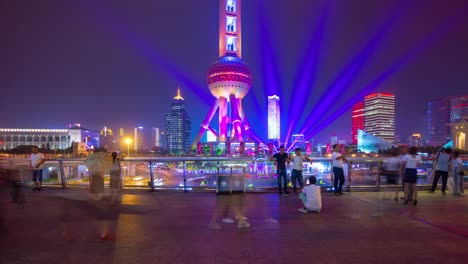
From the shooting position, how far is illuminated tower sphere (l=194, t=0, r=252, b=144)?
107 meters

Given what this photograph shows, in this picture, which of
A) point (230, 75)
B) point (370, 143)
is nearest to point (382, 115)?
point (370, 143)

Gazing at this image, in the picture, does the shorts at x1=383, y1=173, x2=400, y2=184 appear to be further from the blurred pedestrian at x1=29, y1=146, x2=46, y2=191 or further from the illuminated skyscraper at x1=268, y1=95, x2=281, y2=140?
the illuminated skyscraper at x1=268, y1=95, x2=281, y2=140

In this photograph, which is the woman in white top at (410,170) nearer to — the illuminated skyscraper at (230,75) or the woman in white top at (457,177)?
the woman in white top at (457,177)

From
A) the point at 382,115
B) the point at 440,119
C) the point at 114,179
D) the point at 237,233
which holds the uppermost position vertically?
the point at 382,115

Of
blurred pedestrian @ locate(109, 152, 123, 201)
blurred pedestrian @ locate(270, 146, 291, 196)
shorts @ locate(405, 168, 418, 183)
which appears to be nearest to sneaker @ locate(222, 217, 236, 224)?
blurred pedestrian @ locate(109, 152, 123, 201)

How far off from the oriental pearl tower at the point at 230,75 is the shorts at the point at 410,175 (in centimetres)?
9559

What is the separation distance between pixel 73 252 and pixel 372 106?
19186 cm

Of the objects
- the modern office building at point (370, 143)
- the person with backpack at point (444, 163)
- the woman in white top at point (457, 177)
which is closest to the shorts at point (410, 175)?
the person with backpack at point (444, 163)

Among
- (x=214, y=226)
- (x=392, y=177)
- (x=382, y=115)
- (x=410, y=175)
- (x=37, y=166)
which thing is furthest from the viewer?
(x=382, y=115)

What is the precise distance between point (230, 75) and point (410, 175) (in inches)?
3900

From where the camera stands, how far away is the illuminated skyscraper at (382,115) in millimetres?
171250

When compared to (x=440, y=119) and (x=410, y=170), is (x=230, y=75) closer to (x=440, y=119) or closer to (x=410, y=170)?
(x=410, y=170)

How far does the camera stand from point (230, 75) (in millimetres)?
106125

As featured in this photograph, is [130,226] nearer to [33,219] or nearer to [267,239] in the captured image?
[33,219]
